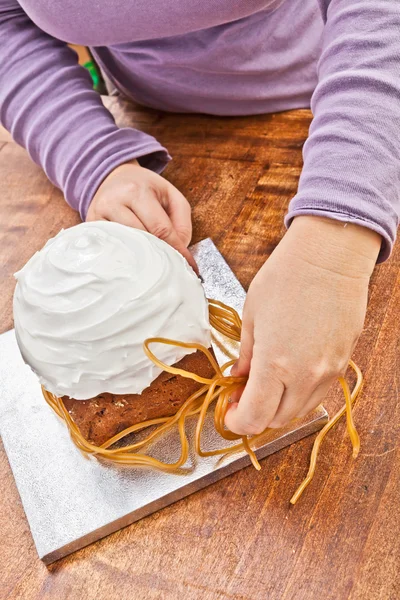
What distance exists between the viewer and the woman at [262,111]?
0.38 m

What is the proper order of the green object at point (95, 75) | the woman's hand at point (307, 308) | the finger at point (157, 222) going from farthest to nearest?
the green object at point (95, 75), the finger at point (157, 222), the woman's hand at point (307, 308)

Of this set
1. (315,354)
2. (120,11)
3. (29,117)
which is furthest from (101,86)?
(315,354)

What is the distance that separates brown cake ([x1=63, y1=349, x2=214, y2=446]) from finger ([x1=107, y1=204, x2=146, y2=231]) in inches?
7.2

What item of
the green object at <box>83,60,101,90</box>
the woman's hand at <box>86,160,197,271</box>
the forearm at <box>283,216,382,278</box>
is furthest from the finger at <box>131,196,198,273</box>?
the green object at <box>83,60,101,90</box>

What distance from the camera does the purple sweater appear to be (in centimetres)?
40

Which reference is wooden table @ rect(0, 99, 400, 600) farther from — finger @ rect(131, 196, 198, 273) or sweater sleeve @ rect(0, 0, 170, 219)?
sweater sleeve @ rect(0, 0, 170, 219)

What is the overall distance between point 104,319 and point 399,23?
1.03ft

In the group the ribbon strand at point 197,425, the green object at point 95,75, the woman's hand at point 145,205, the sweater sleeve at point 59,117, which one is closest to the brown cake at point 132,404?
the ribbon strand at point 197,425

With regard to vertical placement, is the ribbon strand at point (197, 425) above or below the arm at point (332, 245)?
below

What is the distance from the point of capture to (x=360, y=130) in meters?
0.40

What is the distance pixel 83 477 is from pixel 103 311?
0.15 m

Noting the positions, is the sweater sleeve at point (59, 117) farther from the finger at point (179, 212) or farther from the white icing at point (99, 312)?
the white icing at point (99, 312)

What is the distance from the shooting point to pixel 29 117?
0.70 meters

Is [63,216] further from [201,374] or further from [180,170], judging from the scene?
[201,374]
